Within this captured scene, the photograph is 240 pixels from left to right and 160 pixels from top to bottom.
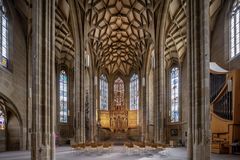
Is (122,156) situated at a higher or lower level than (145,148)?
lower

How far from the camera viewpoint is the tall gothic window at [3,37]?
23448mm

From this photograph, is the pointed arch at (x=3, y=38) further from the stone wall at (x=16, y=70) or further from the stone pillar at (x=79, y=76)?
the stone pillar at (x=79, y=76)

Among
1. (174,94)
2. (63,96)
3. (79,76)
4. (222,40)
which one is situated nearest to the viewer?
(222,40)

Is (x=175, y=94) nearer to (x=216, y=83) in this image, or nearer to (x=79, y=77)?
(x=79, y=77)

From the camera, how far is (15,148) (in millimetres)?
26922

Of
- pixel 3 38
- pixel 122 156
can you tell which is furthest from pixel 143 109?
pixel 3 38

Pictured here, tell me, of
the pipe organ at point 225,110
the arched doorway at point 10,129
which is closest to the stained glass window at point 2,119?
the arched doorway at point 10,129

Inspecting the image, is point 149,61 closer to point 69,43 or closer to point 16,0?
point 69,43

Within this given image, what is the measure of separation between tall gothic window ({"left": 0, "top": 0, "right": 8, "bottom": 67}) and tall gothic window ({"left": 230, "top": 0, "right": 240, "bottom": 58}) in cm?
2096

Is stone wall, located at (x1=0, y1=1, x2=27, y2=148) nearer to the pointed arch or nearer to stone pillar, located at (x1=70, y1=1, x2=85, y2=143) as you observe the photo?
the pointed arch

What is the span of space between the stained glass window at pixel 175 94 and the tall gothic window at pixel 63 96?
16.8m

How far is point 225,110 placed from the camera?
64.3ft

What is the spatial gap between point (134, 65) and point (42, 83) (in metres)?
35.9

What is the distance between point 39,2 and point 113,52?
3261 cm
